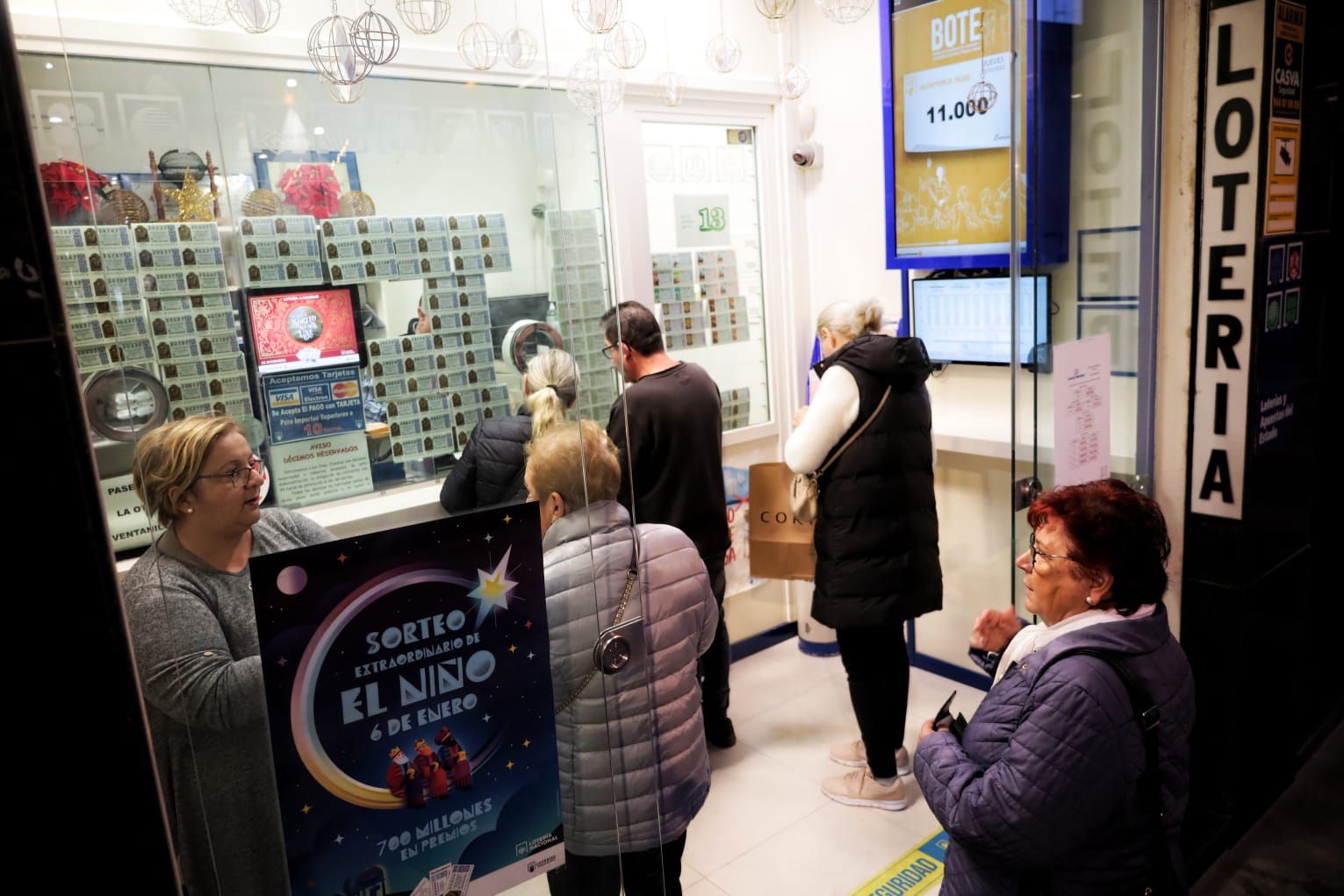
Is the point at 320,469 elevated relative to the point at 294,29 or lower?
lower

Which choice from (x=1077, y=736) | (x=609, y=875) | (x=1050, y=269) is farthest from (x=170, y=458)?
(x=1050, y=269)

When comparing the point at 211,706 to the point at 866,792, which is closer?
the point at 211,706

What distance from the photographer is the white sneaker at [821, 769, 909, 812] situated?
3.25 metres

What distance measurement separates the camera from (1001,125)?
11.1 ft

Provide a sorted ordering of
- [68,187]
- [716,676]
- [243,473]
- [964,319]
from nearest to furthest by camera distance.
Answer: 1. [68,187]
2. [243,473]
3. [716,676]
4. [964,319]

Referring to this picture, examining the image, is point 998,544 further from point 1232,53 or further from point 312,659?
point 312,659

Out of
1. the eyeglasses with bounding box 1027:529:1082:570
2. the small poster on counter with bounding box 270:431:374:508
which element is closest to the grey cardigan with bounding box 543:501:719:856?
the small poster on counter with bounding box 270:431:374:508

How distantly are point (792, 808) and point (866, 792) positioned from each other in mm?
261

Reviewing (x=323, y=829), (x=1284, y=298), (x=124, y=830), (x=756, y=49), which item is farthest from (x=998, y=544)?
(x=124, y=830)

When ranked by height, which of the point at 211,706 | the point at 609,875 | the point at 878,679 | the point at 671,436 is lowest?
the point at 878,679

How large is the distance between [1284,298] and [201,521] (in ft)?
9.68

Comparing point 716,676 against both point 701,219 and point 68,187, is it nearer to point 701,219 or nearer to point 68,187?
point 701,219

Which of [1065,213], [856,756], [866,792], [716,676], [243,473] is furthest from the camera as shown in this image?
[716,676]

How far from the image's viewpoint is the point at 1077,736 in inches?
61.1
